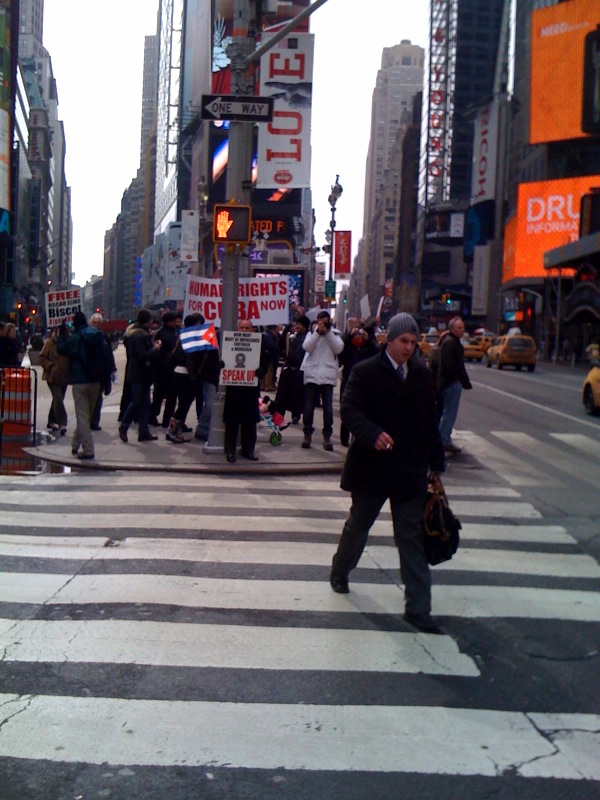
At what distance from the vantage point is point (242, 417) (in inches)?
515

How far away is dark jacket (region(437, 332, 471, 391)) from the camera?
13.3 m

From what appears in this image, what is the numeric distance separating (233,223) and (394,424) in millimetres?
7157

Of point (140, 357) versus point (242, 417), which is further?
point (140, 357)

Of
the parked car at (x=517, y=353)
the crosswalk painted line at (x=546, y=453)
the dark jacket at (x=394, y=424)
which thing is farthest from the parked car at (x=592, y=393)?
the parked car at (x=517, y=353)

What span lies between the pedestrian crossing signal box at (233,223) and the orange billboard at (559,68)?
67.5 meters

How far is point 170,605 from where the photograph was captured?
654cm

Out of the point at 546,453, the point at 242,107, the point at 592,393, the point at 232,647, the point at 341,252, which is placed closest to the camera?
the point at 232,647

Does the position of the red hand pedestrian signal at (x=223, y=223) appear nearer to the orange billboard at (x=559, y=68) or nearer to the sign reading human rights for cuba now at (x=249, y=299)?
the sign reading human rights for cuba now at (x=249, y=299)

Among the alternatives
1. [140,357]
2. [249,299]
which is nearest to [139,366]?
[140,357]

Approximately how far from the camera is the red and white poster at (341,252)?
36328 mm

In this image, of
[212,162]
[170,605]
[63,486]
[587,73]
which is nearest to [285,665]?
[170,605]

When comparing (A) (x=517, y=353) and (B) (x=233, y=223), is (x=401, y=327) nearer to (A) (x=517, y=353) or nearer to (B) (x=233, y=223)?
(B) (x=233, y=223)

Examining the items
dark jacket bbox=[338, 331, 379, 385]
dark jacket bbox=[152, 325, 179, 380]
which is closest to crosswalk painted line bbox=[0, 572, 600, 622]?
dark jacket bbox=[338, 331, 379, 385]

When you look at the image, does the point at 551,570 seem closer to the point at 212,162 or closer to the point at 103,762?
the point at 103,762
